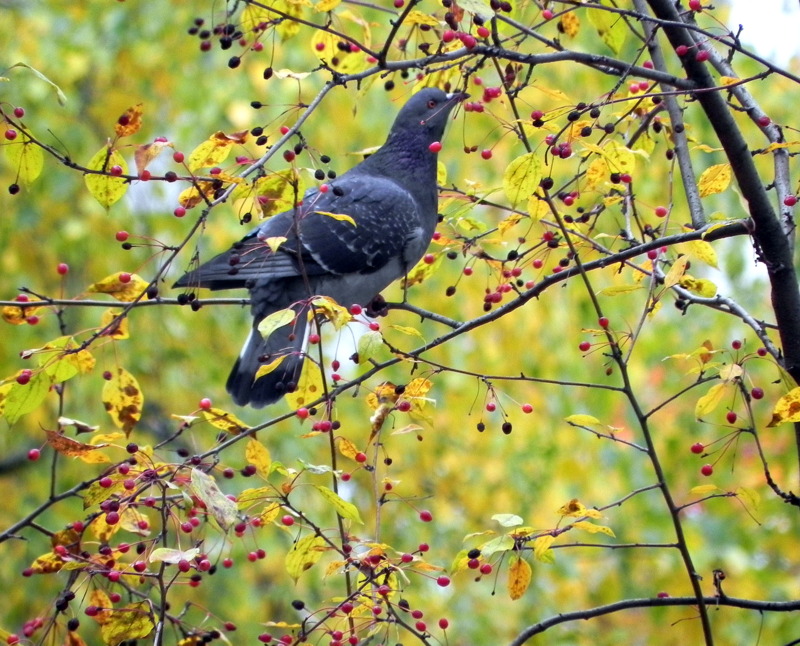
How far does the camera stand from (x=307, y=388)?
2170mm

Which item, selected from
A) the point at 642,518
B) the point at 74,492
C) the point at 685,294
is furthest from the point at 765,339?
the point at 642,518

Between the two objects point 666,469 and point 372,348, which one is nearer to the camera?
point 372,348

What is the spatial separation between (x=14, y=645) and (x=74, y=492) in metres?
0.30

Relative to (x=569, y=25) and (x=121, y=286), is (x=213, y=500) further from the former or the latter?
(x=569, y=25)

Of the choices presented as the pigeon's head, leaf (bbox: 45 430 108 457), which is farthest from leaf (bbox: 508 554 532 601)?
the pigeon's head

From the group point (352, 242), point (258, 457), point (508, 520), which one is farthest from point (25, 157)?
point (352, 242)

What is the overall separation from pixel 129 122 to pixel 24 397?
1.84ft

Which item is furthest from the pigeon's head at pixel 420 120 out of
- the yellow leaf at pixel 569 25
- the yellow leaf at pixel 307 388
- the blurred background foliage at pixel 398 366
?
the yellow leaf at pixel 307 388

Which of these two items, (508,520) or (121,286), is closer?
(508,520)

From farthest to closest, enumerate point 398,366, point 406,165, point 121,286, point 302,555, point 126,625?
point 398,366
point 406,165
point 121,286
point 302,555
point 126,625

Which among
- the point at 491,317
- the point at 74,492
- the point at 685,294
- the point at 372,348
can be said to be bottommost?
the point at 74,492

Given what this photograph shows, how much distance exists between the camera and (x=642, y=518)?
471cm

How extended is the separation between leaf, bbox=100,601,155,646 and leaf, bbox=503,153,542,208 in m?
0.93

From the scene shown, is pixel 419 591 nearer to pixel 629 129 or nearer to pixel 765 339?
pixel 629 129
